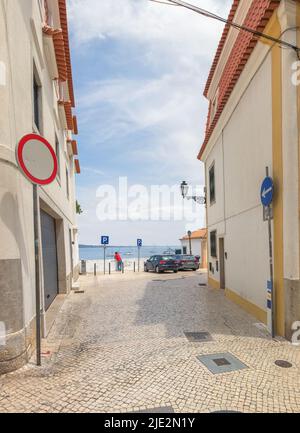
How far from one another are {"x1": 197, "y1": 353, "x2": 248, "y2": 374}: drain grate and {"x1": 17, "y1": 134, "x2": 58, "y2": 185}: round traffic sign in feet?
12.1

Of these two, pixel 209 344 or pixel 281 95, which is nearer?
pixel 209 344

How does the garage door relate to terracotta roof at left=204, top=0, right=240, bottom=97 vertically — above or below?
below

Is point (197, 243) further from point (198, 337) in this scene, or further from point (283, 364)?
point (283, 364)

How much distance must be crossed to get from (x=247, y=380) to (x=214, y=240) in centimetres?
820

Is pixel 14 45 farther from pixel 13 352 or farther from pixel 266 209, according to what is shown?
pixel 266 209

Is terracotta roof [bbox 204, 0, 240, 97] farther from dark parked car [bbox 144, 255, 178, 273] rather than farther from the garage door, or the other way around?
dark parked car [bbox 144, 255, 178, 273]

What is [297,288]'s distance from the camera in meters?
4.77

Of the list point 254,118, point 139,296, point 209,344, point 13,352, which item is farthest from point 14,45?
point 139,296

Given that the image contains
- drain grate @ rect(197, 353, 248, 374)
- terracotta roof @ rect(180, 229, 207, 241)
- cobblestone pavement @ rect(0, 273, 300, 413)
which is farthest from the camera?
terracotta roof @ rect(180, 229, 207, 241)

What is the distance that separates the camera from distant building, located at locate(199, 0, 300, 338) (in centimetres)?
487

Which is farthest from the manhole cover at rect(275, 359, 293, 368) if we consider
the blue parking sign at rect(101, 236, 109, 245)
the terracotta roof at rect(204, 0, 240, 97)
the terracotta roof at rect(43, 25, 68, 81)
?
the blue parking sign at rect(101, 236, 109, 245)

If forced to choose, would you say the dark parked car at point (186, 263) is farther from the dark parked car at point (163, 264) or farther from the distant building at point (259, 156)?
the distant building at point (259, 156)

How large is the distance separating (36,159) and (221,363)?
4129 millimetres
